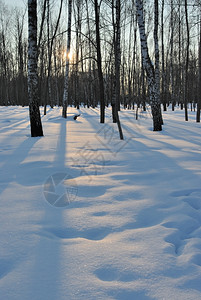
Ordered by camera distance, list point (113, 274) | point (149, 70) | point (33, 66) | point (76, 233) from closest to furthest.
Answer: point (113, 274) < point (76, 233) < point (33, 66) < point (149, 70)

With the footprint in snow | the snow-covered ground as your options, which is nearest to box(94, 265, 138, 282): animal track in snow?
the snow-covered ground

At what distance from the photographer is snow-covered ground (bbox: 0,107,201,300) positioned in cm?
128

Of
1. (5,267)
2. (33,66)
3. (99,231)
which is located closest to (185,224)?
(99,231)

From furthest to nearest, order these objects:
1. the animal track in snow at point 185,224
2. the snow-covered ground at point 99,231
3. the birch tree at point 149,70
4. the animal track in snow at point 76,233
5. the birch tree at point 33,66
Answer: the birch tree at point 149,70, the birch tree at point 33,66, the animal track in snow at point 76,233, the animal track in snow at point 185,224, the snow-covered ground at point 99,231

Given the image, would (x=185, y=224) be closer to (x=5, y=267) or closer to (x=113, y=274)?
(x=113, y=274)

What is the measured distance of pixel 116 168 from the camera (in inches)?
144

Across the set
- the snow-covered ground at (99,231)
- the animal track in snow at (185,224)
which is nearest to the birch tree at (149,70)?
the snow-covered ground at (99,231)

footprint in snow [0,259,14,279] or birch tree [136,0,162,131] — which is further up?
birch tree [136,0,162,131]

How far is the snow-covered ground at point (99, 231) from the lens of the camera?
1277 millimetres

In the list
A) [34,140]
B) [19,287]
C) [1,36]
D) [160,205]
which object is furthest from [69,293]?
[1,36]

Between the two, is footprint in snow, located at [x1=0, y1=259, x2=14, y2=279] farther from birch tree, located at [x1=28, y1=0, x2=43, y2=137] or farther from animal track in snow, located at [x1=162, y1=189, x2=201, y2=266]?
birch tree, located at [x1=28, y1=0, x2=43, y2=137]

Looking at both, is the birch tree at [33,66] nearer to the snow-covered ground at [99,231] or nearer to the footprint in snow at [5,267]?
the snow-covered ground at [99,231]

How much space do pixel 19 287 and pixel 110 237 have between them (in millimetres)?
752

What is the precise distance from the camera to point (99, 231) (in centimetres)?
187
